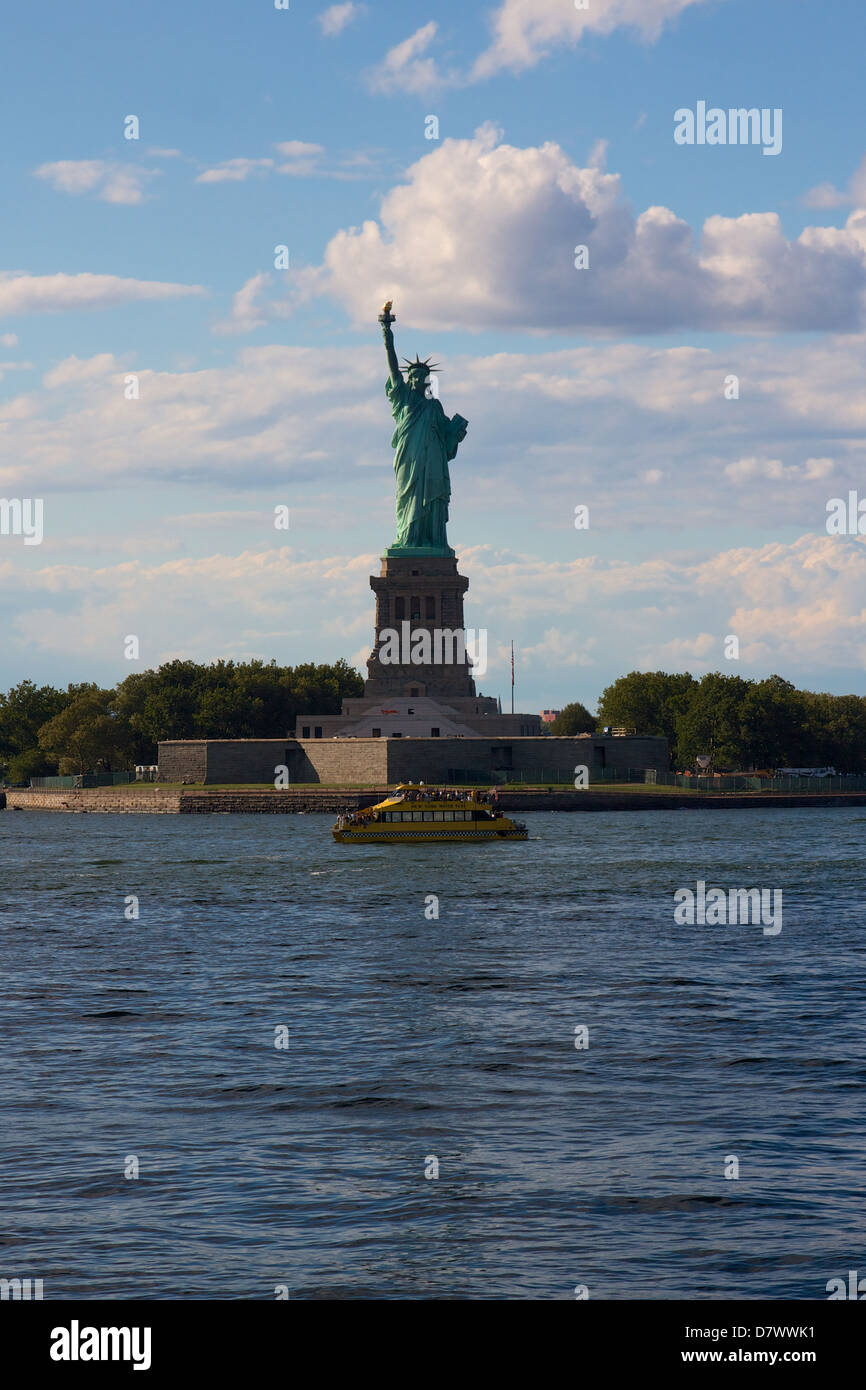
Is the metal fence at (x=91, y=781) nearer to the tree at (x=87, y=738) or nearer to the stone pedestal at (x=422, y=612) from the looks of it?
the tree at (x=87, y=738)

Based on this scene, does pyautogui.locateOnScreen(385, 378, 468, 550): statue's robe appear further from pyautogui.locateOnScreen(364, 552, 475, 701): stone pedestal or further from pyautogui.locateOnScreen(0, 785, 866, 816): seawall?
pyautogui.locateOnScreen(0, 785, 866, 816): seawall

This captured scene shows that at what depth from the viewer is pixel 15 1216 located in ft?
55.5

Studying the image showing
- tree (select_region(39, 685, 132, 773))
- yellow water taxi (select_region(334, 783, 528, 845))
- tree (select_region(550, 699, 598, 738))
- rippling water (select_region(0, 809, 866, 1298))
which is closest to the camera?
rippling water (select_region(0, 809, 866, 1298))

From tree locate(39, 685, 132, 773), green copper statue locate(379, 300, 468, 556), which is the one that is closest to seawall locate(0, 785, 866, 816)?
tree locate(39, 685, 132, 773)

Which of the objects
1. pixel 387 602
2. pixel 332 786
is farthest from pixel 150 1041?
pixel 387 602

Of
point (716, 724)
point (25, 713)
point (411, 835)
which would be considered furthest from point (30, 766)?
point (411, 835)

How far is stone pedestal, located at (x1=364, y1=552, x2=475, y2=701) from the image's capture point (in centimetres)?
12850

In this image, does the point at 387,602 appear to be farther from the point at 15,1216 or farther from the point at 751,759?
the point at 15,1216

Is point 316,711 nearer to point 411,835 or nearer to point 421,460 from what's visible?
point 421,460

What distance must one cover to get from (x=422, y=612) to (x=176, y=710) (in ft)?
109

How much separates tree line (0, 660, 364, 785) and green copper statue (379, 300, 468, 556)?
90.6 ft

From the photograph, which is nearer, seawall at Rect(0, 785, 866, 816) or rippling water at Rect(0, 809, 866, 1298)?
rippling water at Rect(0, 809, 866, 1298)

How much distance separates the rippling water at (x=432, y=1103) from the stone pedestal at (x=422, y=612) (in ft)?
256

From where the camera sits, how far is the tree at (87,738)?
14862cm
